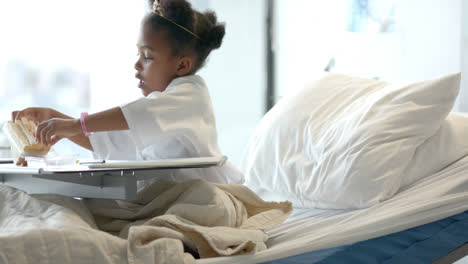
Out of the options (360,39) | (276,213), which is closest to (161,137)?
(276,213)

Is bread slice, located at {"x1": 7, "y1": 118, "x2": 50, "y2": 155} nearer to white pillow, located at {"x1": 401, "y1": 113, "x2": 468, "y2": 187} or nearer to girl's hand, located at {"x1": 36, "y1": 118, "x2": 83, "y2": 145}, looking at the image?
girl's hand, located at {"x1": 36, "y1": 118, "x2": 83, "y2": 145}

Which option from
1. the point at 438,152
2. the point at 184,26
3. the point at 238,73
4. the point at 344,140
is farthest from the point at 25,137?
the point at 238,73

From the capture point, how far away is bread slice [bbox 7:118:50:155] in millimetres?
1269

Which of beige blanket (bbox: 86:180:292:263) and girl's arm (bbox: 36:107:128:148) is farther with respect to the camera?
girl's arm (bbox: 36:107:128:148)

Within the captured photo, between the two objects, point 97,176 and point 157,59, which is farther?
point 157,59

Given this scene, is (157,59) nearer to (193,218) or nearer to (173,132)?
(173,132)

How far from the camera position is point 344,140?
63.9 inches

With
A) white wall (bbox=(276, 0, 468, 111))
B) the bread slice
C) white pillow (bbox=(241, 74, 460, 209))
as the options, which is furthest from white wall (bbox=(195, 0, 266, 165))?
the bread slice

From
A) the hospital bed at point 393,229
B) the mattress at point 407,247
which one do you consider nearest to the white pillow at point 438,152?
the hospital bed at point 393,229

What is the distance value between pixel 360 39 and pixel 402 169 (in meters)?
1.48

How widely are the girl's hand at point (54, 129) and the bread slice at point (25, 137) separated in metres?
0.02

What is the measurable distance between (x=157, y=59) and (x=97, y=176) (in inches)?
16.4

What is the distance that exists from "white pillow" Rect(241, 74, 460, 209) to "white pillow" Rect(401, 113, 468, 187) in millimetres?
32

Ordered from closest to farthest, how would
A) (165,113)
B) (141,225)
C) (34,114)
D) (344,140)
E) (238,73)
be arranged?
(141,225)
(165,113)
(34,114)
(344,140)
(238,73)
